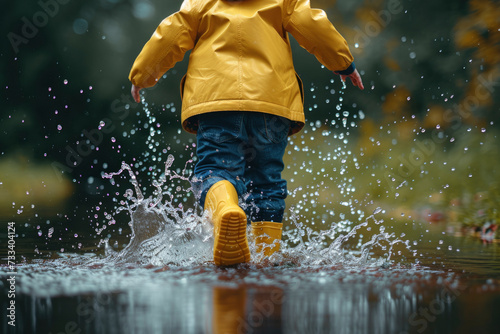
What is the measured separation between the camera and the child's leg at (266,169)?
10.5 ft

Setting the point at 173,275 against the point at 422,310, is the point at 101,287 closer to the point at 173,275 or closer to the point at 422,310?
the point at 173,275

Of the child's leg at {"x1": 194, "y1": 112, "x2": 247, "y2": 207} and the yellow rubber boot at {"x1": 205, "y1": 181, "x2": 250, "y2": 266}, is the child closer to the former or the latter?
the child's leg at {"x1": 194, "y1": 112, "x2": 247, "y2": 207}

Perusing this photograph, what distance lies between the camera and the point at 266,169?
327 cm

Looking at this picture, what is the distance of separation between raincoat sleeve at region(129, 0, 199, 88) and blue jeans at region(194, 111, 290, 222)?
38 cm

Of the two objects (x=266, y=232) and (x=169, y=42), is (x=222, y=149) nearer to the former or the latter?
(x=266, y=232)

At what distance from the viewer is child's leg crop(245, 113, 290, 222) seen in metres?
3.20

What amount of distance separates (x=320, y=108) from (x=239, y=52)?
7.20m

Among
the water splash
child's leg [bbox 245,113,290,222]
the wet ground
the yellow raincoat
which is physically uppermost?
the yellow raincoat

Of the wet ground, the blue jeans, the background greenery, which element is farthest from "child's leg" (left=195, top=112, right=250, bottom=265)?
the background greenery

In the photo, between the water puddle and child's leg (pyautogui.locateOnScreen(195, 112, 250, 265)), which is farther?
child's leg (pyautogui.locateOnScreen(195, 112, 250, 265))

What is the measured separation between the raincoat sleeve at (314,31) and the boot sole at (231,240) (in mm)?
1095

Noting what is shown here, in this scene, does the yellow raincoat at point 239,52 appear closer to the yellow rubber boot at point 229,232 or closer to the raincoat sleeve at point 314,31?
the raincoat sleeve at point 314,31

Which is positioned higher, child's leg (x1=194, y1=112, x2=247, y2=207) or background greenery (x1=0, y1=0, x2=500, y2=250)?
background greenery (x1=0, y1=0, x2=500, y2=250)

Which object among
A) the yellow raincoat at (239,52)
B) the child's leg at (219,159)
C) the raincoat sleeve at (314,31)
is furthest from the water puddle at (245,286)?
the raincoat sleeve at (314,31)
